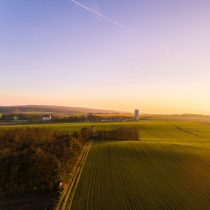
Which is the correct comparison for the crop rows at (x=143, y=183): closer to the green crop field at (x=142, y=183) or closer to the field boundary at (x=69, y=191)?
the green crop field at (x=142, y=183)

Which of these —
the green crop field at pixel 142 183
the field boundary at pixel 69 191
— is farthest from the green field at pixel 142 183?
the field boundary at pixel 69 191

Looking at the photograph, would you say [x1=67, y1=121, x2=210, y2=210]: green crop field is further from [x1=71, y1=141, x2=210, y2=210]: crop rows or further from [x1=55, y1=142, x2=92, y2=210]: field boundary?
[x1=55, y1=142, x2=92, y2=210]: field boundary

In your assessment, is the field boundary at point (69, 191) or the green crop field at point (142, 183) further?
the green crop field at point (142, 183)

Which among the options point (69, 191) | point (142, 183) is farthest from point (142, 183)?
point (69, 191)

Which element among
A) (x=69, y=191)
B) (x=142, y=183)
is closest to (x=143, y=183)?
(x=142, y=183)

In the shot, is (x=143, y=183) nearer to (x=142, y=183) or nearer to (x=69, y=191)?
(x=142, y=183)

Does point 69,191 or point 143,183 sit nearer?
point 69,191

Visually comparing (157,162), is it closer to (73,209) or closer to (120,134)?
(73,209)

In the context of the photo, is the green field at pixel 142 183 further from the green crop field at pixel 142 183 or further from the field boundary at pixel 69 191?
the field boundary at pixel 69 191

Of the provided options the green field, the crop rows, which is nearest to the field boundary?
the green field

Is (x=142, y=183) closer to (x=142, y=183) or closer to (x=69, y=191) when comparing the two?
(x=142, y=183)

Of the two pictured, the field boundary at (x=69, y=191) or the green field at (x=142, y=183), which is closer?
the field boundary at (x=69, y=191)

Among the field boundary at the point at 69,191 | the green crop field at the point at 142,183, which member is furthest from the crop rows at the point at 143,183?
the field boundary at the point at 69,191
